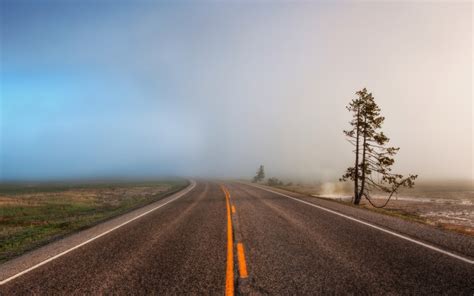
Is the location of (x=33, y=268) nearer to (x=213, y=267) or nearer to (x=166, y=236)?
(x=166, y=236)

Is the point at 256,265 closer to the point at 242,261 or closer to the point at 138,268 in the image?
the point at 242,261

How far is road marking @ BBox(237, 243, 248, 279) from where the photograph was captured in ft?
16.9

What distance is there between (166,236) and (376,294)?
6360 mm

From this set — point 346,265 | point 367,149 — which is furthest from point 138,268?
point 367,149

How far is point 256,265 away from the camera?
564 cm

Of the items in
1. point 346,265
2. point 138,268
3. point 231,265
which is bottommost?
point 138,268

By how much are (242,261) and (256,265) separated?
389 millimetres

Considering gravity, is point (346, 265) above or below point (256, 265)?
above

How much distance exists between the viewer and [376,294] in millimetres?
4180

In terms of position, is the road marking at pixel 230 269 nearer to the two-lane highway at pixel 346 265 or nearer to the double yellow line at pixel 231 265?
the double yellow line at pixel 231 265

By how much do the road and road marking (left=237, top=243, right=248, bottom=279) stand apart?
0.8 inches

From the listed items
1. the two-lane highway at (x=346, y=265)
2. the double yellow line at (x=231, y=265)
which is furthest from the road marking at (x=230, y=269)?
the two-lane highway at (x=346, y=265)

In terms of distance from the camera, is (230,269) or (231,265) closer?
(230,269)

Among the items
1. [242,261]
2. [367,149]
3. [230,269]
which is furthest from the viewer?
[367,149]
